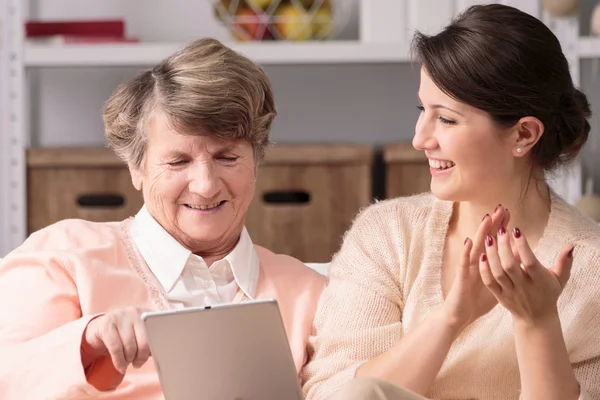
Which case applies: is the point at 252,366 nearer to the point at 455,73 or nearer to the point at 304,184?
the point at 455,73

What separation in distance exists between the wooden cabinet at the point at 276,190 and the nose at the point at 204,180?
4.50 feet

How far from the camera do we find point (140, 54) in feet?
10.2

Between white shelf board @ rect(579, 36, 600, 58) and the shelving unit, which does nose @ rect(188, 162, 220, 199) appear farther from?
white shelf board @ rect(579, 36, 600, 58)

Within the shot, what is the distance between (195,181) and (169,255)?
5.1 inches

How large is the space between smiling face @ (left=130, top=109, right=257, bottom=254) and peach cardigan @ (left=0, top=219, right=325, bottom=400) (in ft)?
0.30

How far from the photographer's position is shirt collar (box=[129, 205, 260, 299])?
169cm

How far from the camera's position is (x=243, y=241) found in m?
1.76

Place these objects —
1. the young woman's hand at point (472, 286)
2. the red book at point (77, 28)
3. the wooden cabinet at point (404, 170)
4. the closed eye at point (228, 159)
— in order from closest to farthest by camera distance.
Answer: the young woman's hand at point (472, 286) → the closed eye at point (228, 159) → the wooden cabinet at point (404, 170) → the red book at point (77, 28)

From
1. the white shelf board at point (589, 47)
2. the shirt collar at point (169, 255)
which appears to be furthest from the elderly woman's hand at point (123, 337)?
the white shelf board at point (589, 47)

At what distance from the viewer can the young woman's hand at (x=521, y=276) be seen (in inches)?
53.6

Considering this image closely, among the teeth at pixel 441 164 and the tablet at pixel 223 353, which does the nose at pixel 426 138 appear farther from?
the tablet at pixel 223 353

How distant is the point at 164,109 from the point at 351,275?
1.30 feet

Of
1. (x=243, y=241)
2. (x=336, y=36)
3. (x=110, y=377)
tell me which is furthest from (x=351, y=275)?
(x=336, y=36)

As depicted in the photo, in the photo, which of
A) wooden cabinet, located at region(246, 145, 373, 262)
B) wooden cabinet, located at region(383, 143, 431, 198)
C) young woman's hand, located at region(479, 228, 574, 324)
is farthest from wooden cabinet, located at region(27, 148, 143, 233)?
young woman's hand, located at region(479, 228, 574, 324)
